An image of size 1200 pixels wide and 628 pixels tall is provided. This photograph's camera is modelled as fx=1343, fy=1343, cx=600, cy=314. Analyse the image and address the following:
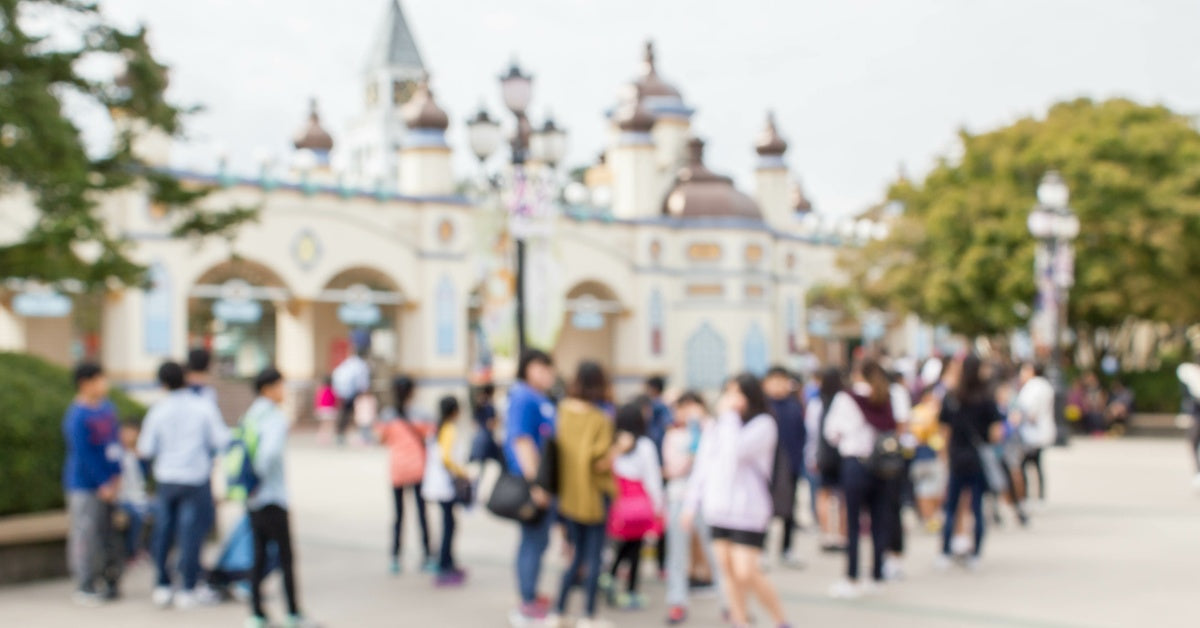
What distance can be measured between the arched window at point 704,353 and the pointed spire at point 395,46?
106 ft

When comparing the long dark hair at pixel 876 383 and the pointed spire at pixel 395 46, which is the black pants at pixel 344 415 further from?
the pointed spire at pixel 395 46

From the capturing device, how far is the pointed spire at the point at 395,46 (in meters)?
64.3

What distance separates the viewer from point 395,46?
212 ft

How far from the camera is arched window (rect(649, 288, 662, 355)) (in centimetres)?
3678

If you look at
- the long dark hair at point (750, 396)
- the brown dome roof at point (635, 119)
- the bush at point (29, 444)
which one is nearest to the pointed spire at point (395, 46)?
the brown dome roof at point (635, 119)

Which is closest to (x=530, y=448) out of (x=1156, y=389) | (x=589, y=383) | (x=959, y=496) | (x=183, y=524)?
(x=589, y=383)

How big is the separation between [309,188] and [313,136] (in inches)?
323

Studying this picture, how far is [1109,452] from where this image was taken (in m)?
23.2

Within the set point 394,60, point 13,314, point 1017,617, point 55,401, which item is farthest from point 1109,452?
point 394,60

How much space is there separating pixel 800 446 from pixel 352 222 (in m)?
20.6

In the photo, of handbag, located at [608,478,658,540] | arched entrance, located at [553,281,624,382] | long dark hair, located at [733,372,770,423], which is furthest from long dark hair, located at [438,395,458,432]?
arched entrance, located at [553,281,624,382]

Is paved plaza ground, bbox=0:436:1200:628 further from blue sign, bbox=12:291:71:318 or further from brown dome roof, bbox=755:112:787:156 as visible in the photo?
brown dome roof, bbox=755:112:787:156

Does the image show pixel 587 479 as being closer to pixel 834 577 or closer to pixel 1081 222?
pixel 834 577

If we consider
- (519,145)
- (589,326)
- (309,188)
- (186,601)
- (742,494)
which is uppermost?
(309,188)
